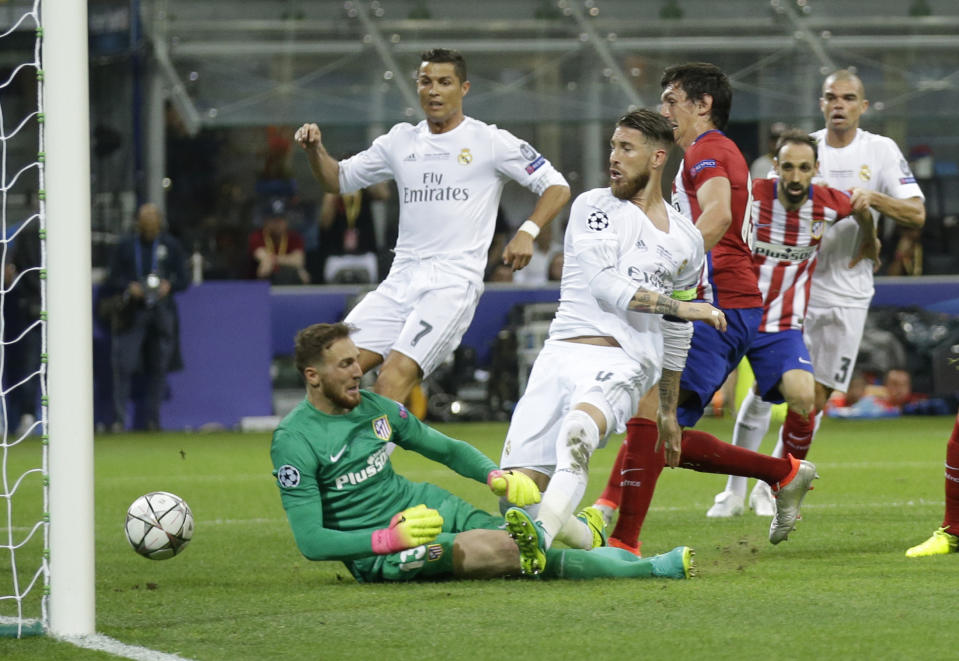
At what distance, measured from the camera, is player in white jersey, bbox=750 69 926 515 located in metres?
8.11

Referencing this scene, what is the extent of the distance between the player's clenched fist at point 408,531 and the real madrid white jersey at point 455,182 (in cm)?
249

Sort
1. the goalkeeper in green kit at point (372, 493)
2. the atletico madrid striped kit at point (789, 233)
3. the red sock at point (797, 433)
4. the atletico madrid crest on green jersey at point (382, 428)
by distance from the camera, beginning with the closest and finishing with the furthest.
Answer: the goalkeeper in green kit at point (372, 493)
the atletico madrid crest on green jersey at point (382, 428)
the atletico madrid striped kit at point (789, 233)
the red sock at point (797, 433)

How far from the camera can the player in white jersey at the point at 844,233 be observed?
8.11 meters

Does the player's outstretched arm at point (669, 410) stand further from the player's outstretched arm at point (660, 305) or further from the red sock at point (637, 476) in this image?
the player's outstretched arm at point (660, 305)

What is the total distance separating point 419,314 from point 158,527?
6.33 feet

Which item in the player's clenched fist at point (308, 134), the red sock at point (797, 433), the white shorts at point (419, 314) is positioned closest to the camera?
the player's clenched fist at point (308, 134)

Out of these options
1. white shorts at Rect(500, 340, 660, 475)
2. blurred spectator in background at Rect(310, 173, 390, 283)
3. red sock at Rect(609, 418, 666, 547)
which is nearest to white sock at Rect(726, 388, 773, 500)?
red sock at Rect(609, 418, 666, 547)

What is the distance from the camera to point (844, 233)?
332 inches

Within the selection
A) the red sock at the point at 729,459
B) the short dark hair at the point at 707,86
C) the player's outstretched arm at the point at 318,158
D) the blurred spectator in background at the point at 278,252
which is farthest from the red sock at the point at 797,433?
the blurred spectator in background at the point at 278,252

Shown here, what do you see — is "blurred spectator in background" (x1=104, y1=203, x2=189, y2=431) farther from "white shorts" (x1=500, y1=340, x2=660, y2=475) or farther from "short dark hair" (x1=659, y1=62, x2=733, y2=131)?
"white shorts" (x1=500, y1=340, x2=660, y2=475)

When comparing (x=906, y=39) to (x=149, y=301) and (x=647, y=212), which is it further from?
(x=647, y=212)

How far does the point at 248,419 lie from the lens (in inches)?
593

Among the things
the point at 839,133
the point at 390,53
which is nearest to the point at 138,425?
the point at 390,53

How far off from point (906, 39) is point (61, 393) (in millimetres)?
14656
